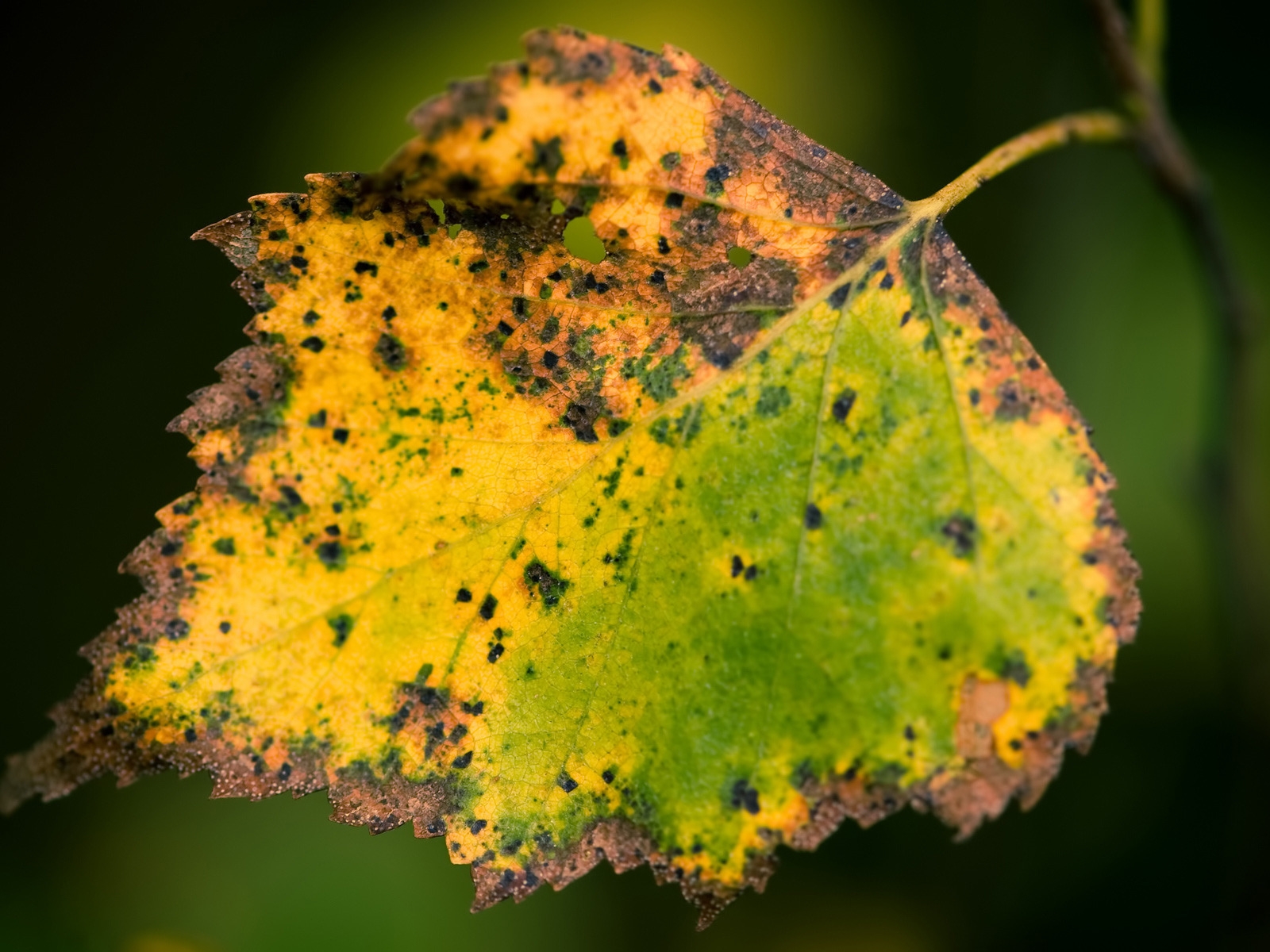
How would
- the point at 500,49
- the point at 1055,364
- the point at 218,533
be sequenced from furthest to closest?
the point at 1055,364, the point at 500,49, the point at 218,533

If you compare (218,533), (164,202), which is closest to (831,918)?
(218,533)

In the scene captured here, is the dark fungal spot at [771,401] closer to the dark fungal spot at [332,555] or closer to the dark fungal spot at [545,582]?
the dark fungal spot at [545,582]

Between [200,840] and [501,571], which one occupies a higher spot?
[501,571]

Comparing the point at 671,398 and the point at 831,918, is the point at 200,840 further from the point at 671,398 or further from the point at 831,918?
the point at 671,398

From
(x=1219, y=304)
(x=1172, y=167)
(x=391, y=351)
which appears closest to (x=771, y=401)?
(x=391, y=351)

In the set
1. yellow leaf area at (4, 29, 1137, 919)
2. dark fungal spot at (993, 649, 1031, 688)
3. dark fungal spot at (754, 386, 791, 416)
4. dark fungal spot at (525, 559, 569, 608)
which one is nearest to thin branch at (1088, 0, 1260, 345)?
yellow leaf area at (4, 29, 1137, 919)

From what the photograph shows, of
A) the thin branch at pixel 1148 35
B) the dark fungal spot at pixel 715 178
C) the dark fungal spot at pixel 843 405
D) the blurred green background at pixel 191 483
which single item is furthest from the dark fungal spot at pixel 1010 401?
the blurred green background at pixel 191 483

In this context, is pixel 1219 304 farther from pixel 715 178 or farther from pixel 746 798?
pixel 746 798
